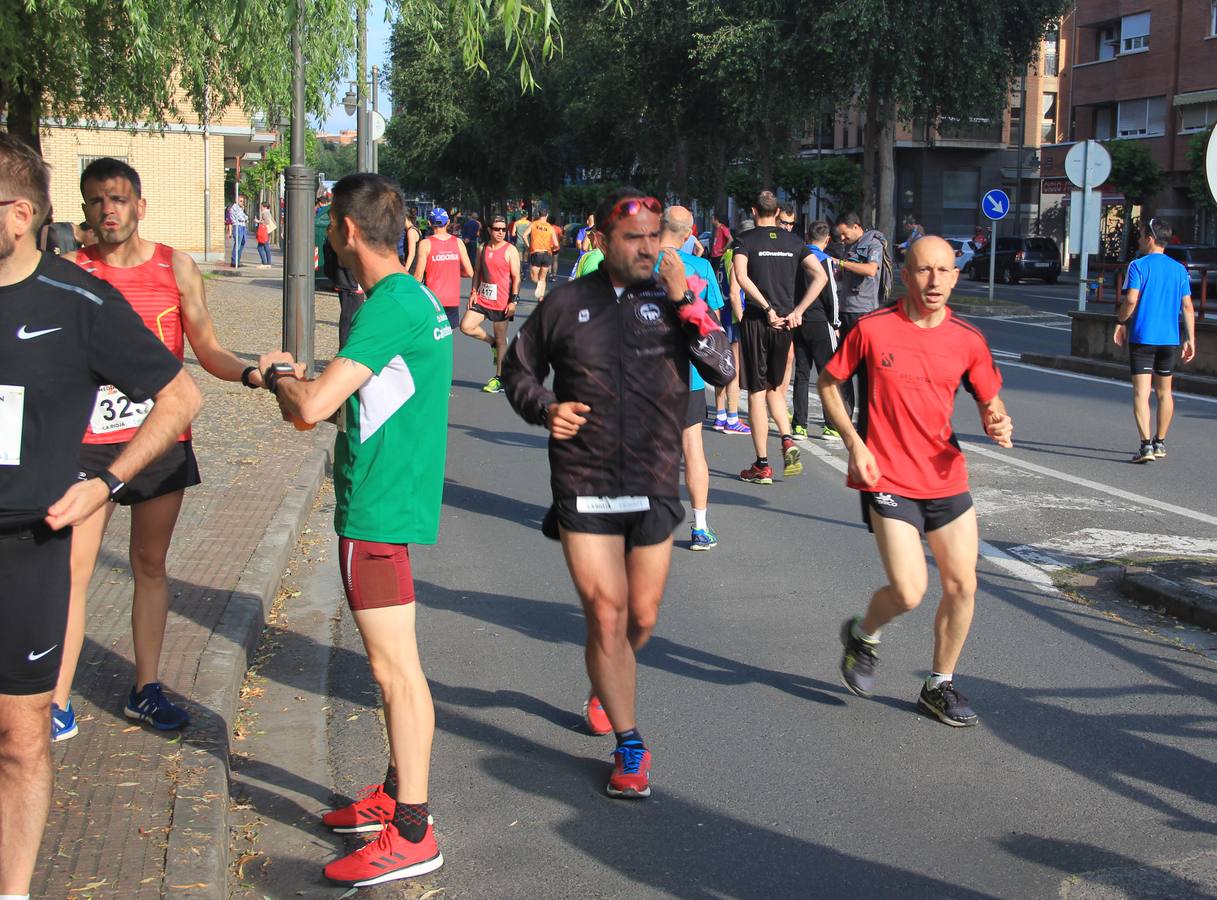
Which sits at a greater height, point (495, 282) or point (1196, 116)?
point (1196, 116)

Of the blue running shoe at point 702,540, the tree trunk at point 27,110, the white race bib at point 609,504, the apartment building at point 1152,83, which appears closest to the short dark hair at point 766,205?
the blue running shoe at point 702,540

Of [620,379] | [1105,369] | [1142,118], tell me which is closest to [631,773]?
[620,379]

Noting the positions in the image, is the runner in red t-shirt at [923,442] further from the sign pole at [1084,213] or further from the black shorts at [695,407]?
the sign pole at [1084,213]

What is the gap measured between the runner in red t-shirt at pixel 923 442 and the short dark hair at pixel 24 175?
3.02 metres

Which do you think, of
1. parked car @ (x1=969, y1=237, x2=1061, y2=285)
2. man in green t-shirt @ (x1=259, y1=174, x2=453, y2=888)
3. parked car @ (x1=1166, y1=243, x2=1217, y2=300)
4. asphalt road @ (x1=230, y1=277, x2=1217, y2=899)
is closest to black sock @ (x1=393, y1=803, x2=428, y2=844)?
man in green t-shirt @ (x1=259, y1=174, x2=453, y2=888)

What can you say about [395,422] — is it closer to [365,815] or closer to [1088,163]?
[365,815]

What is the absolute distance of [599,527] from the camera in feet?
15.4

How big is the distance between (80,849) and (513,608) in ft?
11.2

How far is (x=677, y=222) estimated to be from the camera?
8711 millimetres

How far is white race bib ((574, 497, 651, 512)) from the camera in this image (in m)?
4.67

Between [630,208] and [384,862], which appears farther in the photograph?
[630,208]

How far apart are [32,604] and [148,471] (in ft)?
5.37

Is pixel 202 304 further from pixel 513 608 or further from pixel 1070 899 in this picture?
pixel 1070 899

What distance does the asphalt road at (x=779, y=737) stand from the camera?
4176 millimetres
